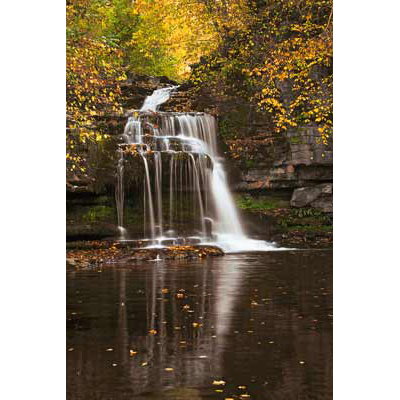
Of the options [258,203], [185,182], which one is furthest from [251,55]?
[185,182]

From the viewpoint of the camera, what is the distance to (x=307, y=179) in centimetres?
2198

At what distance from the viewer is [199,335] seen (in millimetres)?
Result: 7977

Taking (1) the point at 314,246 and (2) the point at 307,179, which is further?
(2) the point at 307,179

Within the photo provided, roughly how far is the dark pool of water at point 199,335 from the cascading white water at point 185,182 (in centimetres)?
647

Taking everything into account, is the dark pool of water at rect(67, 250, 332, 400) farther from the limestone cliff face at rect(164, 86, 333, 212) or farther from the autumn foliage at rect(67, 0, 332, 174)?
the limestone cliff face at rect(164, 86, 333, 212)

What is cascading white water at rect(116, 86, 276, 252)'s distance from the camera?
20031mm

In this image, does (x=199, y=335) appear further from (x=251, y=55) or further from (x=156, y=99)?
(x=156, y=99)

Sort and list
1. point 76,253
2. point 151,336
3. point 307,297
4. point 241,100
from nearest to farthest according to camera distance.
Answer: point 151,336 → point 307,297 → point 76,253 → point 241,100

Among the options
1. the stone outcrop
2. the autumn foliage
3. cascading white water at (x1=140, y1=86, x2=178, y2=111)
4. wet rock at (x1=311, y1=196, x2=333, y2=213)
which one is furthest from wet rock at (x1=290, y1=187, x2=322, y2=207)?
cascading white water at (x1=140, y1=86, x2=178, y2=111)

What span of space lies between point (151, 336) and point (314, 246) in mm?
12813

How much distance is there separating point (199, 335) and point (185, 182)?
41.8 ft
